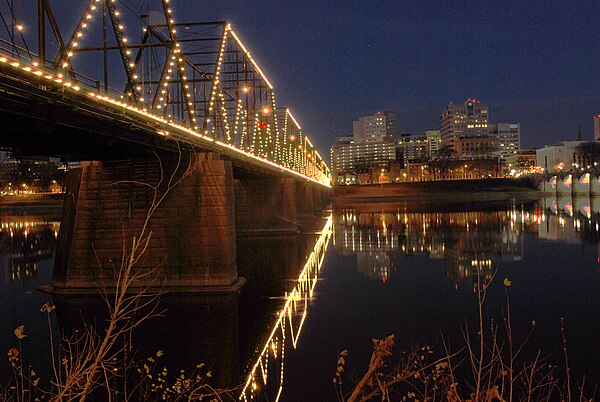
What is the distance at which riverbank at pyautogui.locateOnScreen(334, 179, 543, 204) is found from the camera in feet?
491

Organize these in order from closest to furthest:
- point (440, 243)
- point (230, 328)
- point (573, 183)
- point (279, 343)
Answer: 1. point (279, 343)
2. point (230, 328)
3. point (440, 243)
4. point (573, 183)

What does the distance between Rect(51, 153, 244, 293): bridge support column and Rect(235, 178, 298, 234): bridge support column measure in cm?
2970

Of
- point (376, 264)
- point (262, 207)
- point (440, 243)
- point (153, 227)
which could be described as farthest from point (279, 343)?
point (262, 207)

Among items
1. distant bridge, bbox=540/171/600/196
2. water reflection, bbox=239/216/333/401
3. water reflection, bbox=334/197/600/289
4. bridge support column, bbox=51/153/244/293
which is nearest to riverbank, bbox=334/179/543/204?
distant bridge, bbox=540/171/600/196

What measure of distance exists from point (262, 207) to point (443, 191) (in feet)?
361

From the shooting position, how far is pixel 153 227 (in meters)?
26.1

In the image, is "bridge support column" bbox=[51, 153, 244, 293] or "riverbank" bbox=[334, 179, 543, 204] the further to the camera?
"riverbank" bbox=[334, 179, 543, 204]

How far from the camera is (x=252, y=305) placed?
25188 millimetres

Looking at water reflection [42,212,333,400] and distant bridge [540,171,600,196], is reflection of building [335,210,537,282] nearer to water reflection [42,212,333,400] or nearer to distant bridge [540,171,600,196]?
water reflection [42,212,333,400]

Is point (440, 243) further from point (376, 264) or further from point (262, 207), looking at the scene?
point (262, 207)

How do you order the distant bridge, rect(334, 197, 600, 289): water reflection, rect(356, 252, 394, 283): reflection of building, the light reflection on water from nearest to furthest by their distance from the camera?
the light reflection on water → rect(356, 252, 394, 283): reflection of building → rect(334, 197, 600, 289): water reflection → the distant bridge

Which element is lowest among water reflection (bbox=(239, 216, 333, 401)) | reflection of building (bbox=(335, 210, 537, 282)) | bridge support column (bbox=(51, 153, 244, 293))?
water reflection (bbox=(239, 216, 333, 401))

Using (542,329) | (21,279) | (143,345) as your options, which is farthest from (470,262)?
(21,279)

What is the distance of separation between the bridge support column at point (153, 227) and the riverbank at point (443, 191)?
124m
